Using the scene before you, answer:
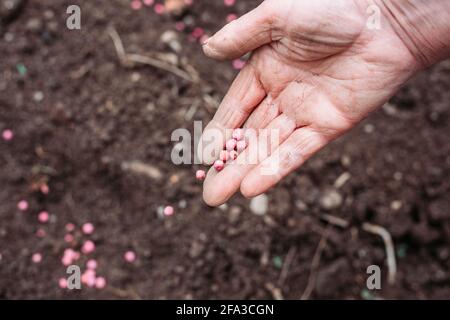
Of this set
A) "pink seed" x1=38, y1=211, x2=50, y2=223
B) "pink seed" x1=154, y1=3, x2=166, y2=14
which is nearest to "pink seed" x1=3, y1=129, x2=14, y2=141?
"pink seed" x1=38, y1=211, x2=50, y2=223

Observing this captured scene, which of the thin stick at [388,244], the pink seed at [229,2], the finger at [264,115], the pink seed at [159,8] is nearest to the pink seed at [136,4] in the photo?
the pink seed at [159,8]

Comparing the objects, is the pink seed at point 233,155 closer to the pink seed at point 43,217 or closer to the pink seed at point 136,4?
the pink seed at point 43,217

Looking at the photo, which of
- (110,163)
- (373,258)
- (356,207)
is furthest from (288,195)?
(110,163)

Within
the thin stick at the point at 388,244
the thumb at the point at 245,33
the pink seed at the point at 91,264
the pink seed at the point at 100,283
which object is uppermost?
the thumb at the point at 245,33

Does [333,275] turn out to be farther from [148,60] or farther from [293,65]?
[148,60]

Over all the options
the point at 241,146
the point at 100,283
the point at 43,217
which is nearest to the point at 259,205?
the point at 241,146

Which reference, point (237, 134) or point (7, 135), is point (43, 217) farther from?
point (237, 134)

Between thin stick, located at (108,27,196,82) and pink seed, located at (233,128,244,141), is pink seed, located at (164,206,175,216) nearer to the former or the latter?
pink seed, located at (233,128,244,141)
